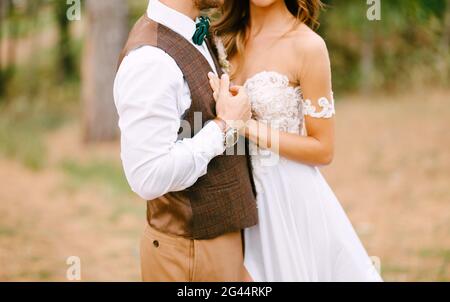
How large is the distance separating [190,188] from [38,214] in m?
4.18

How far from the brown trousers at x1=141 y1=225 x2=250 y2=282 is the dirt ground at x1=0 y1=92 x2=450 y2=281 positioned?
237 cm

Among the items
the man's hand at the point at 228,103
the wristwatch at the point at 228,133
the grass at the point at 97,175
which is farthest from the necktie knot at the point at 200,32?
the grass at the point at 97,175

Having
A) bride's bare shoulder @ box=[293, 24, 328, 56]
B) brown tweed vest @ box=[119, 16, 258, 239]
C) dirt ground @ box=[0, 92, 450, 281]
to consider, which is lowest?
dirt ground @ box=[0, 92, 450, 281]

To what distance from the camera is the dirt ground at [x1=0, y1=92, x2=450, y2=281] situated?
4723 millimetres

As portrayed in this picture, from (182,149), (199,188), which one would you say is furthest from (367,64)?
(182,149)

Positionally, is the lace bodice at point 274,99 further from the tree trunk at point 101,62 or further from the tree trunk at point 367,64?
the tree trunk at point 367,64

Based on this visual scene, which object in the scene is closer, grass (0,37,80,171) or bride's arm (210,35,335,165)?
bride's arm (210,35,335,165)

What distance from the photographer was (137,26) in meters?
2.09

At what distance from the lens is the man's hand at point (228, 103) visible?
207cm

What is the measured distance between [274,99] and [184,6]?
53 cm

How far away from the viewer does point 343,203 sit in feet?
20.3

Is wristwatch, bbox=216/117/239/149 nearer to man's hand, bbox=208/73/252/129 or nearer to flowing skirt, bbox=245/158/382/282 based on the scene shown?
man's hand, bbox=208/73/252/129

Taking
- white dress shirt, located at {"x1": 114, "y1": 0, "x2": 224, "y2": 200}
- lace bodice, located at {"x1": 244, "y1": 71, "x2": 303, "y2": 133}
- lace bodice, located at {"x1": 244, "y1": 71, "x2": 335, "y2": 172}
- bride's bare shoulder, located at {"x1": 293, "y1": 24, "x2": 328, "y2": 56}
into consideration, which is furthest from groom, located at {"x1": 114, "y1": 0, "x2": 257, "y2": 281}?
bride's bare shoulder, located at {"x1": 293, "y1": 24, "x2": 328, "y2": 56}

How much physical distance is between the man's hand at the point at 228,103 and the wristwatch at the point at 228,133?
0.01 metres
